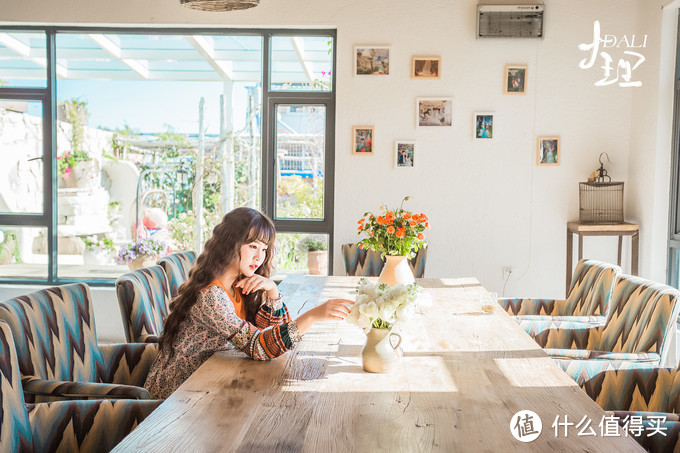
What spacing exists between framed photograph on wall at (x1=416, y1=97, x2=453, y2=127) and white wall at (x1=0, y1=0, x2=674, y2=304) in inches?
2.1

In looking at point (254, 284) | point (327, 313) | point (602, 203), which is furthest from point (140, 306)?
point (602, 203)

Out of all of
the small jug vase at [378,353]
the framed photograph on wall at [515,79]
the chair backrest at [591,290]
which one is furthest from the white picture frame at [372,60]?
the small jug vase at [378,353]

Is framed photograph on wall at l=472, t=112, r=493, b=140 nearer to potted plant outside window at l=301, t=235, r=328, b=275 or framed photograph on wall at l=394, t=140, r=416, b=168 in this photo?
framed photograph on wall at l=394, t=140, r=416, b=168

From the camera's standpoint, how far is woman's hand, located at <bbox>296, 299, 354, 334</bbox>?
7.09 feet

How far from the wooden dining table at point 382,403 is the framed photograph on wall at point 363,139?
278 cm

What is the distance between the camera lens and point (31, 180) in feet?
18.6

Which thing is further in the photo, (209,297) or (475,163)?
(475,163)

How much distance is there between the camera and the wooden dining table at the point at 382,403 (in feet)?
5.02

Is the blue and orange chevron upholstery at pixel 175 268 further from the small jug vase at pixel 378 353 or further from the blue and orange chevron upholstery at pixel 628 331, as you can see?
the blue and orange chevron upholstery at pixel 628 331

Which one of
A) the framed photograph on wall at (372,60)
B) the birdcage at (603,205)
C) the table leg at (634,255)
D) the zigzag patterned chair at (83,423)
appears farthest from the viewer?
the framed photograph on wall at (372,60)

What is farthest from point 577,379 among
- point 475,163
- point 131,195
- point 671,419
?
point 131,195

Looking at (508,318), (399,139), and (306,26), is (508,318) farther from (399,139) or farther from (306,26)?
(306,26)

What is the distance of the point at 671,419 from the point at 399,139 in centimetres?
355

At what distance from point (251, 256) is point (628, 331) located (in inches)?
62.0
